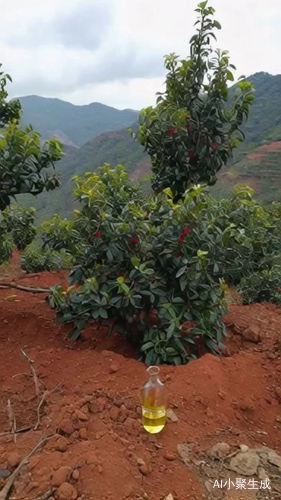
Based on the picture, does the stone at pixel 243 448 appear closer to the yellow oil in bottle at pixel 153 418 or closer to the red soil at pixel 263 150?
the yellow oil in bottle at pixel 153 418

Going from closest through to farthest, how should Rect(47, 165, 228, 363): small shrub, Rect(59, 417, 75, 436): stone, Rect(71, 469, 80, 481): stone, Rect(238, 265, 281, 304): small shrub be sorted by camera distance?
Rect(71, 469, 80, 481): stone < Rect(59, 417, 75, 436): stone < Rect(47, 165, 228, 363): small shrub < Rect(238, 265, 281, 304): small shrub

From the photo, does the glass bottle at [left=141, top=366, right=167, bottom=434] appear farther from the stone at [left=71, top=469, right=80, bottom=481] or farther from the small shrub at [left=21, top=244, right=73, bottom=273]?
the small shrub at [left=21, top=244, right=73, bottom=273]

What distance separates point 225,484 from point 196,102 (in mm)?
3422

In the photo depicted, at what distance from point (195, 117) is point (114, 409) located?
293 cm

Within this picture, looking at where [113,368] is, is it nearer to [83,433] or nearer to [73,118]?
[83,433]

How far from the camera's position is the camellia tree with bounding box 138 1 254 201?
4.64 meters

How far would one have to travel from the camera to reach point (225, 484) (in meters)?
2.57

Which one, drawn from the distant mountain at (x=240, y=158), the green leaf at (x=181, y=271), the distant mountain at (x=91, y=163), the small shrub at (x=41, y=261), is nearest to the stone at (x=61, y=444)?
the green leaf at (x=181, y=271)

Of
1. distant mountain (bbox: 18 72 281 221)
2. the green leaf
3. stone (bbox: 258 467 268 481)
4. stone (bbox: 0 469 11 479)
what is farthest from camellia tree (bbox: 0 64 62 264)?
distant mountain (bbox: 18 72 281 221)

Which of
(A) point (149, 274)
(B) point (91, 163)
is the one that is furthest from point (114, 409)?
(B) point (91, 163)

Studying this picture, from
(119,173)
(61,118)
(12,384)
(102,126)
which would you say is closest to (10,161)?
(119,173)

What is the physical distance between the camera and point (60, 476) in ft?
7.59

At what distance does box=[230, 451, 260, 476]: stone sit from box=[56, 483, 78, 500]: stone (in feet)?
3.00

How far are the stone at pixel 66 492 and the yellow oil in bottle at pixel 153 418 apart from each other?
65 centimetres
